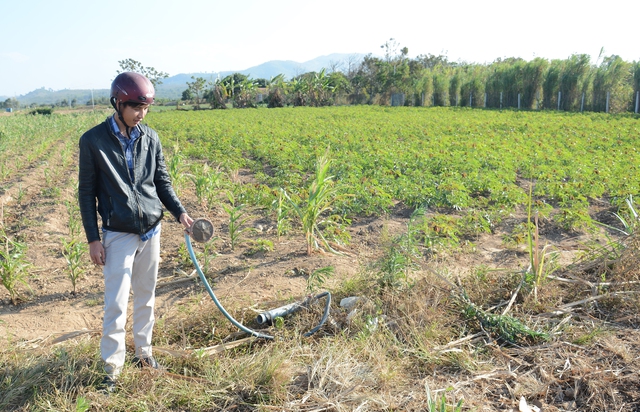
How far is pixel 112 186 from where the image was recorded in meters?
2.80

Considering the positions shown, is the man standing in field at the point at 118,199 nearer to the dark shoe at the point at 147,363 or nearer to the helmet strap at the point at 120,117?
the helmet strap at the point at 120,117

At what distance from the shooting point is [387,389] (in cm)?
288

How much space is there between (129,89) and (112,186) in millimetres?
560

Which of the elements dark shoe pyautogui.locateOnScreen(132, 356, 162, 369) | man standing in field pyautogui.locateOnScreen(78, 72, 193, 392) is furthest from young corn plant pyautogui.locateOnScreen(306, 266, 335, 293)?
man standing in field pyautogui.locateOnScreen(78, 72, 193, 392)

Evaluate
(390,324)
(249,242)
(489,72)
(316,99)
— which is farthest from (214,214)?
(316,99)

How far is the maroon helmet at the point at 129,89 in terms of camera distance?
8.80 ft

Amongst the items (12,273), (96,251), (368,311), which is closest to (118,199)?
(96,251)

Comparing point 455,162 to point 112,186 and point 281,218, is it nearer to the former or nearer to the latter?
point 281,218

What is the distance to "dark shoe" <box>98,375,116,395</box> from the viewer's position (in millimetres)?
2775

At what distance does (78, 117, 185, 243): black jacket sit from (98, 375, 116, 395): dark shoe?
81 centimetres

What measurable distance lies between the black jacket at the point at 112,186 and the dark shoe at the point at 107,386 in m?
0.81

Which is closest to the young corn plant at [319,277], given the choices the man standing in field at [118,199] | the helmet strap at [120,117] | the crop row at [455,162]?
the man standing in field at [118,199]

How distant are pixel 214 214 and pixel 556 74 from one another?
30343mm

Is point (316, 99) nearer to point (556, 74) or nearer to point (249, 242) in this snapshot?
point (556, 74)
